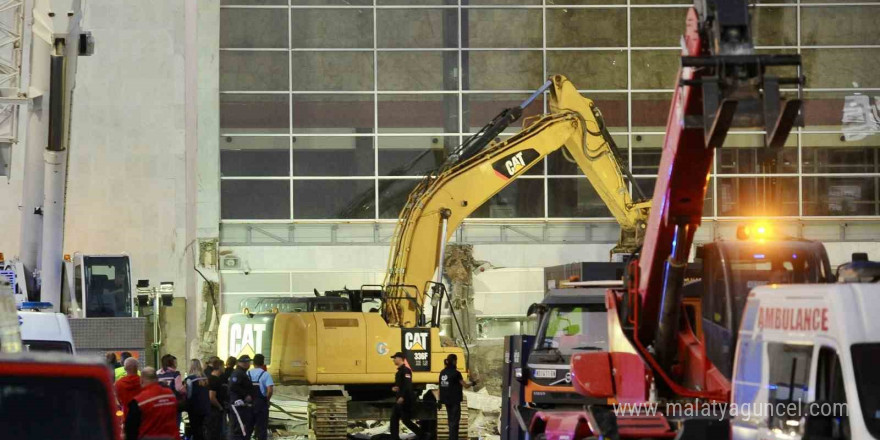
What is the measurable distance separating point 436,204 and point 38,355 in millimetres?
15915

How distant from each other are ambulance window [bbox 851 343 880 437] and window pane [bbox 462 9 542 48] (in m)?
26.7

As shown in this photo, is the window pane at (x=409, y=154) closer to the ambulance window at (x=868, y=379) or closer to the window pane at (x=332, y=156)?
the window pane at (x=332, y=156)

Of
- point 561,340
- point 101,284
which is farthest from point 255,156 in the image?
point 561,340

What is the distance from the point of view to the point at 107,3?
35.2 m

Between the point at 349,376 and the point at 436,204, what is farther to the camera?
the point at 436,204

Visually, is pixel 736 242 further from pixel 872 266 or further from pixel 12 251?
pixel 12 251

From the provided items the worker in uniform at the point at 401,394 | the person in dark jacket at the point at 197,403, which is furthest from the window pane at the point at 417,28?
the person in dark jacket at the point at 197,403

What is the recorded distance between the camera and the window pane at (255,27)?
34031 millimetres

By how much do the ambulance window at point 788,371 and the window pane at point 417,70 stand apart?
83.8 ft

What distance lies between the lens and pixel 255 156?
3409 cm

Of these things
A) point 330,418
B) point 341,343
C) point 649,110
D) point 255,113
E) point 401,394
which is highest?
point 649,110

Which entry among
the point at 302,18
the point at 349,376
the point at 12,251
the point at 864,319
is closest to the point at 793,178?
the point at 302,18

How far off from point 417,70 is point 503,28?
241cm

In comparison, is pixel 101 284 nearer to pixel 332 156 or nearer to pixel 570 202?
pixel 332 156
